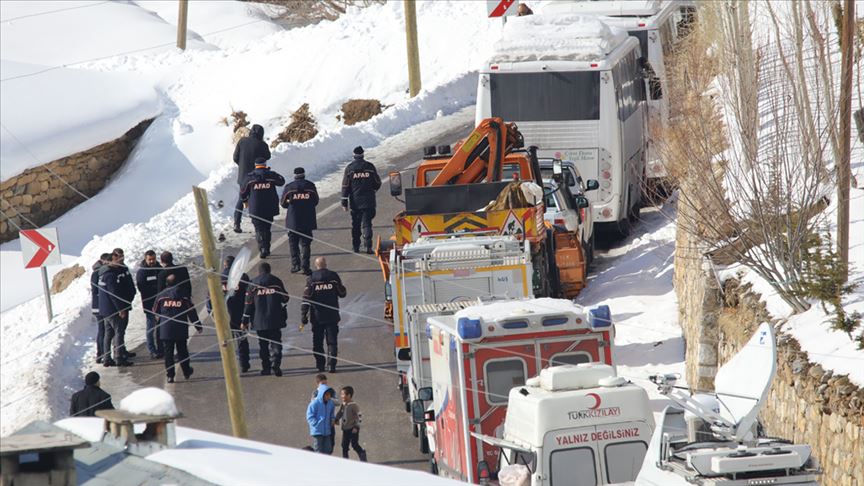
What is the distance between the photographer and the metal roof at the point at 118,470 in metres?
7.33

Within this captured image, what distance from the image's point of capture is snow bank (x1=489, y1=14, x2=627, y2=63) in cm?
2438

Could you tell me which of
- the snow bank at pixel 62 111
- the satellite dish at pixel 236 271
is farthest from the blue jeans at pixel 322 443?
the snow bank at pixel 62 111

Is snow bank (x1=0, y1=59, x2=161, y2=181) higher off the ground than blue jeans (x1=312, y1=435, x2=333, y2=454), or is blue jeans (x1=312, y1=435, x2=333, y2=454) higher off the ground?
snow bank (x1=0, y1=59, x2=161, y2=181)

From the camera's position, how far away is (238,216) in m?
27.2

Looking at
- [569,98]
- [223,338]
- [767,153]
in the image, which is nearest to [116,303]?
[223,338]

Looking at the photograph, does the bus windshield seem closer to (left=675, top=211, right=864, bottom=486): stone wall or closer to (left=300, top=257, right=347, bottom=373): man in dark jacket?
(left=675, top=211, right=864, bottom=486): stone wall

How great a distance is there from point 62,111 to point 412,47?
36.3 ft

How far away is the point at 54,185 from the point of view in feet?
127

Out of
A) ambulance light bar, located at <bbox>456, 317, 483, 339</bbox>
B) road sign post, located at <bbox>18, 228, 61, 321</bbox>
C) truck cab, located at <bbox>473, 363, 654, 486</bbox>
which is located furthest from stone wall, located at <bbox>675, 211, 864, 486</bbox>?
road sign post, located at <bbox>18, 228, 61, 321</bbox>

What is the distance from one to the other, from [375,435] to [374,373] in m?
2.09

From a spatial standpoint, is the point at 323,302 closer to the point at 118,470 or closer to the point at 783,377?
the point at 783,377

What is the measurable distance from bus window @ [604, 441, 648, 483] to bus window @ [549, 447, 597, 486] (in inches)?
5.8

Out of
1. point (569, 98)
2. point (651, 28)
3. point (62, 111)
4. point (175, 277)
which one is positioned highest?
point (651, 28)

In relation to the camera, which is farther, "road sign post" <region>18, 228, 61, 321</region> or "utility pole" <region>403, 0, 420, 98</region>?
"utility pole" <region>403, 0, 420, 98</region>
